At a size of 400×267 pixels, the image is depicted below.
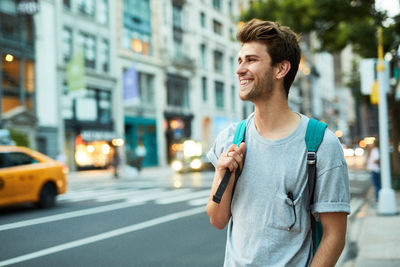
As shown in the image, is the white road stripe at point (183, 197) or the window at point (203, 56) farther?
the window at point (203, 56)

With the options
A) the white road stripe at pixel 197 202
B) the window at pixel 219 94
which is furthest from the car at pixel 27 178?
the window at pixel 219 94

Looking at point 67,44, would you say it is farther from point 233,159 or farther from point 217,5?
point 233,159

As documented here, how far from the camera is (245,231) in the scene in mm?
2195

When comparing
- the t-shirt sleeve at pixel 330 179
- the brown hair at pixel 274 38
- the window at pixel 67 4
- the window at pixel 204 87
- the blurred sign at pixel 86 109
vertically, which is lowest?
the t-shirt sleeve at pixel 330 179

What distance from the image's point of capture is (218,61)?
55.2 meters

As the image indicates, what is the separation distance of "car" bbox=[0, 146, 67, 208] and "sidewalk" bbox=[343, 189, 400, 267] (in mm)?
7327

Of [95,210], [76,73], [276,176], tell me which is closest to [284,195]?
[276,176]

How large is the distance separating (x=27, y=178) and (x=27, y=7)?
21.5m

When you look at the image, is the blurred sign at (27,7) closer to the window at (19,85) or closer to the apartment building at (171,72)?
the window at (19,85)

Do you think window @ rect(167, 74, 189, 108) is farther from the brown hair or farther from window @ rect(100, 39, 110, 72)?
the brown hair

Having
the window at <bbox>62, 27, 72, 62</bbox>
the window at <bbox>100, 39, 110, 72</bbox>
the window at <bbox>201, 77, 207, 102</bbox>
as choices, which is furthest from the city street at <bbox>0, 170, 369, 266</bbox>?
the window at <bbox>201, 77, 207, 102</bbox>

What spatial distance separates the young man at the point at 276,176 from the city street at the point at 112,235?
4634mm

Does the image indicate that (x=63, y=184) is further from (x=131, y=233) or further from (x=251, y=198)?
(x=251, y=198)

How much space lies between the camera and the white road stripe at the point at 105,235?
6.87m
